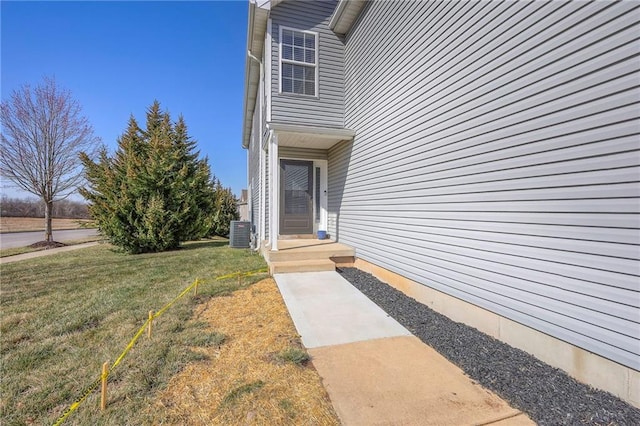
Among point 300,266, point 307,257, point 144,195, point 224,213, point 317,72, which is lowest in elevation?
point 300,266

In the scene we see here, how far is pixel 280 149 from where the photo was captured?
7262mm

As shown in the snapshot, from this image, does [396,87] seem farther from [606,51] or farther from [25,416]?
[25,416]

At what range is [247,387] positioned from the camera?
2119 mm

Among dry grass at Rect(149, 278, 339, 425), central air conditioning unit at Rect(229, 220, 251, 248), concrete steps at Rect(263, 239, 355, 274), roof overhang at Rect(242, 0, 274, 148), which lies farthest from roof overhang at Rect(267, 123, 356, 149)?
dry grass at Rect(149, 278, 339, 425)

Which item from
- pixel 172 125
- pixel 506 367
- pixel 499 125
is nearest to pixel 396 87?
pixel 499 125

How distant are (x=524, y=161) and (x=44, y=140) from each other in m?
16.6

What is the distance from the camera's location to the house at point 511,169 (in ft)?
6.56

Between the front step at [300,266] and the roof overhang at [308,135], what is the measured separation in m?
2.77

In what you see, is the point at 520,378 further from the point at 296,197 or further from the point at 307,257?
the point at 296,197

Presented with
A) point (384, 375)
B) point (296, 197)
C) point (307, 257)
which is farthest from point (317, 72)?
point (384, 375)

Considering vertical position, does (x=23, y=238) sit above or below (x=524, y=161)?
below

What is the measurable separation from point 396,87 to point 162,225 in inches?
350

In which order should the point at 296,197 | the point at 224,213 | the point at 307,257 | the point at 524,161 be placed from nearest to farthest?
the point at 524,161, the point at 307,257, the point at 296,197, the point at 224,213

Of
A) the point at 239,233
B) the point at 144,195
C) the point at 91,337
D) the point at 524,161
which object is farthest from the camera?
the point at 239,233
